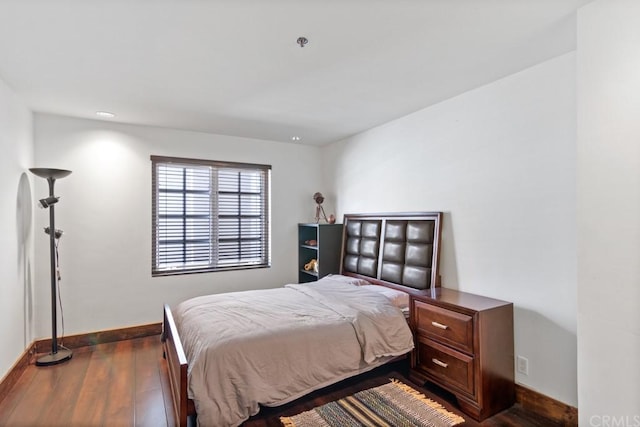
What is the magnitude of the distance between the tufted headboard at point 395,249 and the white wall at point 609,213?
1379 millimetres

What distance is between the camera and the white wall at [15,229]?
2689mm

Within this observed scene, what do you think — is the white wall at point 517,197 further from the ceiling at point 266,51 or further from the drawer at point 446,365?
the drawer at point 446,365

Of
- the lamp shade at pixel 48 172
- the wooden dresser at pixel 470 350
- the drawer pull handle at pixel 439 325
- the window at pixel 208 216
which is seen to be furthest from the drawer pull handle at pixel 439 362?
the lamp shade at pixel 48 172

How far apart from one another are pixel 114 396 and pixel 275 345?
1435 millimetres

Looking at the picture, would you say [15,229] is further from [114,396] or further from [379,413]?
[379,413]

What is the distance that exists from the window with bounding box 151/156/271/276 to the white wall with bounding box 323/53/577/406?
2.25 metres

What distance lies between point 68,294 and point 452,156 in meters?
4.20

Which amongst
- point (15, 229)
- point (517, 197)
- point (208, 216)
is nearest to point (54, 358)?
point (15, 229)

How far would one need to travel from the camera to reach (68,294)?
3.64m

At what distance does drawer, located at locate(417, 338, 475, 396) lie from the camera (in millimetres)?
2361

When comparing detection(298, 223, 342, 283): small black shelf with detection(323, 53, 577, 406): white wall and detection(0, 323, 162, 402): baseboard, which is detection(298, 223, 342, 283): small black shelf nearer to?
detection(323, 53, 577, 406): white wall

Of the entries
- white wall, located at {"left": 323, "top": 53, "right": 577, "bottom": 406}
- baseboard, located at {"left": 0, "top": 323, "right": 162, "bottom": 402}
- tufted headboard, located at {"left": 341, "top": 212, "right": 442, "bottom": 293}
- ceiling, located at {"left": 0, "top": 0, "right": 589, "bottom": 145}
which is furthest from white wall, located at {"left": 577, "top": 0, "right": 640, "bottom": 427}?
baseboard, located at {"left": 0, "top": 323, "right": 162, "bottom": 402}

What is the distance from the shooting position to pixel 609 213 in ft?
5.53

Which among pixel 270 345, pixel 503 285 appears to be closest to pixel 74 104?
pixel 270 345
